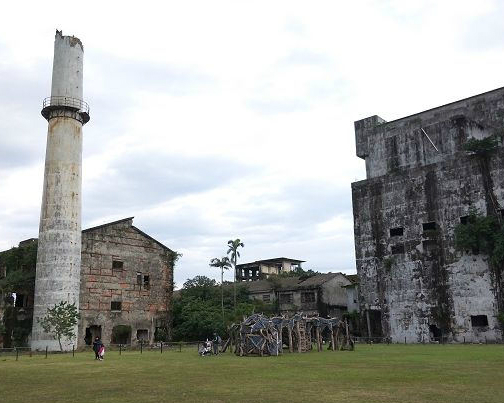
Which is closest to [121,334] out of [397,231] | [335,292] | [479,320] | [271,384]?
[397,231]

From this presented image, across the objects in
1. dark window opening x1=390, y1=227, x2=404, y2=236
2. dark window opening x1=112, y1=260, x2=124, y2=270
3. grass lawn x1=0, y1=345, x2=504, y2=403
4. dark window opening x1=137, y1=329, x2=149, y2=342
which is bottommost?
grass lawn x1=0, y1=345, x2=504, y2=403

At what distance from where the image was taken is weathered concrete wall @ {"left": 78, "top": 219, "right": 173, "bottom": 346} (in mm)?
42188

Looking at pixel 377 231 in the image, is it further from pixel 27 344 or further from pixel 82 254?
pixel 27 344

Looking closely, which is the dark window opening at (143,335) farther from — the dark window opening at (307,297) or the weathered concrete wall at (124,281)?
the dark window opening at (307,297)

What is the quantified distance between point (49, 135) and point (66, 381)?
27.5m

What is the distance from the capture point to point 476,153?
135ft

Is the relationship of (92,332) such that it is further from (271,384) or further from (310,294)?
(271,384)

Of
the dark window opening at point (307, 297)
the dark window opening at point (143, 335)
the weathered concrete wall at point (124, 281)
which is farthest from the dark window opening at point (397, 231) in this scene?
the dark window opening at point (143, 335)

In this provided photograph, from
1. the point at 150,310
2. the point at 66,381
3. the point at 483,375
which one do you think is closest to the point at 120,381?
the point at 66,381

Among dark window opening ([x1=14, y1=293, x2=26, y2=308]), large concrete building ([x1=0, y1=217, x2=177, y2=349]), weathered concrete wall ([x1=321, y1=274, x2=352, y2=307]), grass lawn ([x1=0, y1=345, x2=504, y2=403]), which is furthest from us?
weathered concrete wall ([x1=321, y1=274, x2=352, y2=307])

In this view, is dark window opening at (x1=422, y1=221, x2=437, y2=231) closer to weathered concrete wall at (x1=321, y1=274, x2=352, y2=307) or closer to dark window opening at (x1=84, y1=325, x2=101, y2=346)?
weathered concrete wall at (x1=321, y1=274, x2=352, y2=307)

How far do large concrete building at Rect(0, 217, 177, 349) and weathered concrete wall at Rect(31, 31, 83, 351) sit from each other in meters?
3.38

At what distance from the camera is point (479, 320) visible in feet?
129

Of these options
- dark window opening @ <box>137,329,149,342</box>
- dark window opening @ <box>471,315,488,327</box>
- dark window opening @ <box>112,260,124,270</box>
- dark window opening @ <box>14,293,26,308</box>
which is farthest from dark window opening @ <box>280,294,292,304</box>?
dark window opening @ <box>14,293,26,308</box>
